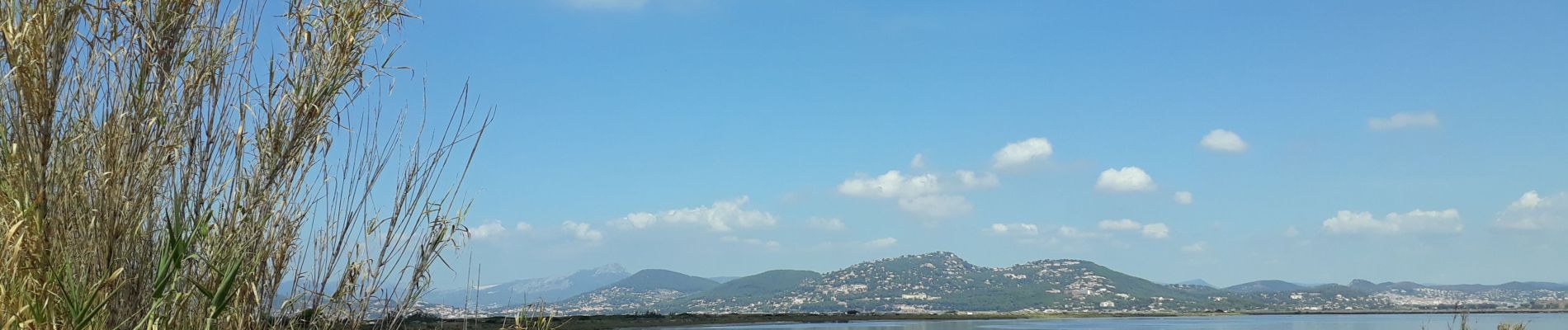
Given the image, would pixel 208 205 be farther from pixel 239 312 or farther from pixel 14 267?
pixel 14 267

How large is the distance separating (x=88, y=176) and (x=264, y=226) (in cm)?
64

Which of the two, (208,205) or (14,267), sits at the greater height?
(208,205)

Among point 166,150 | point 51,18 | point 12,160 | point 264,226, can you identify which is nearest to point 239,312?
point 264,226

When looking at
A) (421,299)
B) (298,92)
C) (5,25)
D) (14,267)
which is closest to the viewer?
(14,267)

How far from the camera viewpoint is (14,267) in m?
3.62

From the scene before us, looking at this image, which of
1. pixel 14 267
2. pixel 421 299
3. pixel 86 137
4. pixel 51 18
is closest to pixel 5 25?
pixel 51 18

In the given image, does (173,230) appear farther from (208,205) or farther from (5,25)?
(5,25)

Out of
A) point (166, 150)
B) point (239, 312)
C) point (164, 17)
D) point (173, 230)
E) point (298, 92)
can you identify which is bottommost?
point (239, 312)

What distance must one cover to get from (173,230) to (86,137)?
0.46m

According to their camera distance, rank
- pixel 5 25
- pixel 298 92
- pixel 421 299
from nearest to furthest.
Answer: pixel 5 25 < pixel 298 92 < pixel 421 299

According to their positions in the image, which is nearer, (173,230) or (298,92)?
(173,230)

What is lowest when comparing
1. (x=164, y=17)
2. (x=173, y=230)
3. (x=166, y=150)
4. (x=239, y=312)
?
(x=239, y=312)

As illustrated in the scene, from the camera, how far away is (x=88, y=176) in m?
3.98

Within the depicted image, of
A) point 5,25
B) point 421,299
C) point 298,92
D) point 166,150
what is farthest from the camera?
point 421,299
